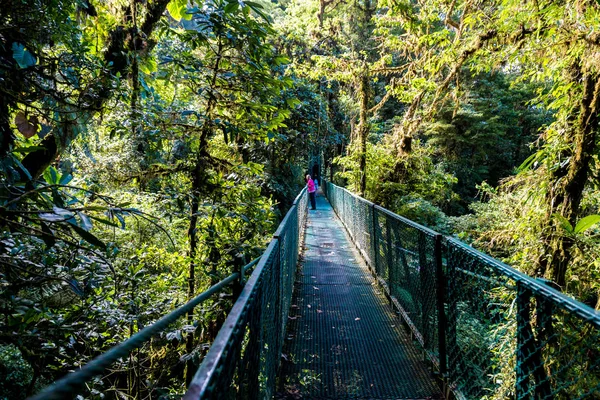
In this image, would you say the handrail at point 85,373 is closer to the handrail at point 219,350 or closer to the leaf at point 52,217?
the handrail at point 219,350

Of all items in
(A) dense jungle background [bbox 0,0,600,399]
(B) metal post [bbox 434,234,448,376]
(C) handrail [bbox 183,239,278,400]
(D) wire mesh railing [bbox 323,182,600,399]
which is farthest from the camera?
(B) metal post [bbox 434,234,448,376]

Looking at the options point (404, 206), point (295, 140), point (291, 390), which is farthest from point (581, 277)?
point (295, 140)

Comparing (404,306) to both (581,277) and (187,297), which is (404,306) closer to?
(581,277)

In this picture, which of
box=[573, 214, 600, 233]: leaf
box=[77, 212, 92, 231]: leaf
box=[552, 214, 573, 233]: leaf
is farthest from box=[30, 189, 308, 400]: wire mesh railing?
box=[552, 214, 573, 233]: leaf

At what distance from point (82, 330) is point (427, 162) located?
30.1ft

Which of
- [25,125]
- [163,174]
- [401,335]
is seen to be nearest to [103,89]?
[25,125]

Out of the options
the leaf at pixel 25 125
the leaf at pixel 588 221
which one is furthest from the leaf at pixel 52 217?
the leaf at pixel 588 221

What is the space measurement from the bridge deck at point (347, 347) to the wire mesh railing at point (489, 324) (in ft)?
0.81

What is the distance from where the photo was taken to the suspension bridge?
4.71 ft

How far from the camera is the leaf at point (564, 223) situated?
3.21m

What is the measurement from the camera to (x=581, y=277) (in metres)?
3.38

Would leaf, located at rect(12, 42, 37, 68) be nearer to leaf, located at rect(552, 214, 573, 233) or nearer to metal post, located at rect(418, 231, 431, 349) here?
metal post, located at rect(418, 231, 431, 349)

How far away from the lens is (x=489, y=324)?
9.37ft

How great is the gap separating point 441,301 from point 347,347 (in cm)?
128
